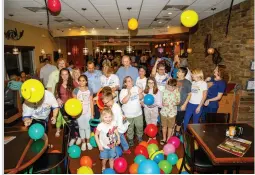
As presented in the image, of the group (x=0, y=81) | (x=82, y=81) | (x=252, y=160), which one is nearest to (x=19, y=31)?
(x=82, y=81)

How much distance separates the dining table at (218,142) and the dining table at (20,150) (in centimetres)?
193

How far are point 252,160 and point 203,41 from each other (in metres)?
6.04

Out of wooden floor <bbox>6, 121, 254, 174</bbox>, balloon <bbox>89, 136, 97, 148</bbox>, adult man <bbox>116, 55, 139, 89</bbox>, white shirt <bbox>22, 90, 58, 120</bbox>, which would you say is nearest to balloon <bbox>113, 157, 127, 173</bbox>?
wooden floor <bbox>6, 121, 254, 174</bbox>

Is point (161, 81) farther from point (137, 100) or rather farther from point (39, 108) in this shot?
point (39, 108)

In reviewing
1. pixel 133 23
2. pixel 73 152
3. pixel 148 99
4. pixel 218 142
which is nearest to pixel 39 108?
pixel 73 152

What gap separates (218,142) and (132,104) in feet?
5.06

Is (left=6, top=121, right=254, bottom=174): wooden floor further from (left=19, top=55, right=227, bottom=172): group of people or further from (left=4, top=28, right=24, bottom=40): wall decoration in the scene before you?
(left=4, top=28, right=24, bottom=40): wall decoration

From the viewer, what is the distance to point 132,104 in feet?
11.4

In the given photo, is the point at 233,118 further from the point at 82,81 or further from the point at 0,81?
the point at 0,81

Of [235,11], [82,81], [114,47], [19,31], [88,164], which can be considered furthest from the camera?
[114,47]

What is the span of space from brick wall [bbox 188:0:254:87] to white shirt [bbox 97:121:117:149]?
3.80 meters

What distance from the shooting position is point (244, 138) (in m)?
2.50

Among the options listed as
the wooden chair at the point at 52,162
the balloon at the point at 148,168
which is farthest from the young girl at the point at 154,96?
the wooden chair at the point at 52,162

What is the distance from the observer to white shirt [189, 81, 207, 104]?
368cm
